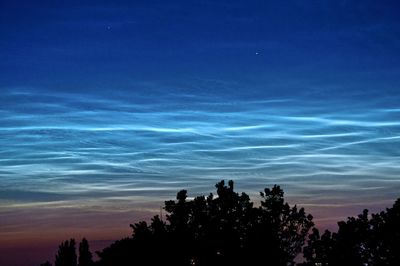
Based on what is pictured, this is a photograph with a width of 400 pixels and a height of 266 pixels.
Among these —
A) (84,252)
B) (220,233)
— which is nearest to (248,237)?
(220,233)

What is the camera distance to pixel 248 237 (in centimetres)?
3694

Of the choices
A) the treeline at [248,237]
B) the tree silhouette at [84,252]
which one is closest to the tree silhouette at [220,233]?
the treeline at [248,237]

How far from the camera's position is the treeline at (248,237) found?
1451 inches

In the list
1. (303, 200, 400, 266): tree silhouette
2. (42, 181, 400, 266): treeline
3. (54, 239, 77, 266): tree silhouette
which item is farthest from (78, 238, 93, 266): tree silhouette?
(303, 200, 400, 266): tree silhouette

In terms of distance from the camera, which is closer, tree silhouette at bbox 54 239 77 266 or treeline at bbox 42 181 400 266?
treeline at bbox 42 181 400 266

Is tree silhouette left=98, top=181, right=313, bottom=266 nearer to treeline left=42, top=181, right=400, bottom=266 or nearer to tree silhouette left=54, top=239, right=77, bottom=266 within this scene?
treeline left=42, top=181, right=400, bottom=266

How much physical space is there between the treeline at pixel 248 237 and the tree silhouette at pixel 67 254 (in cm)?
2879

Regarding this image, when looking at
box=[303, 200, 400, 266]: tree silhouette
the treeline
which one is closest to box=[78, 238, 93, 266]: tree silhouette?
the treeline

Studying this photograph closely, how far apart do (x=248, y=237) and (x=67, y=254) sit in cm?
3729

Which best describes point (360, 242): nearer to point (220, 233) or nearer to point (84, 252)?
point (220, 233)

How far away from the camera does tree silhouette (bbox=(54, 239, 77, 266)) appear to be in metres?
67.4

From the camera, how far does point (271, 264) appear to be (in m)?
36.3

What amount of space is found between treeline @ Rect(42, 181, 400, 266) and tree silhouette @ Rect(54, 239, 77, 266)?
28.8 m

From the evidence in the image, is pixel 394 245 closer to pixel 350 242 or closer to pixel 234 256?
pixel 350 242
